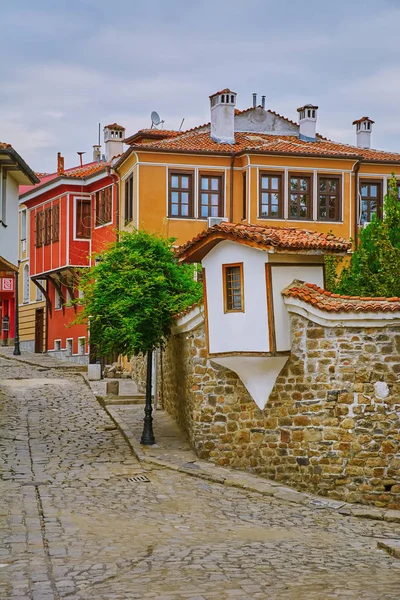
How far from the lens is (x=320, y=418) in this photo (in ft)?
52.1

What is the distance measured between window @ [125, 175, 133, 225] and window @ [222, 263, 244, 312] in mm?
13358

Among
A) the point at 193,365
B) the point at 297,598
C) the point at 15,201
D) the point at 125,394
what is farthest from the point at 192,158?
the point at 297,598

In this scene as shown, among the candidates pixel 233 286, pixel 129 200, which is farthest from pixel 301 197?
pixel 233 286

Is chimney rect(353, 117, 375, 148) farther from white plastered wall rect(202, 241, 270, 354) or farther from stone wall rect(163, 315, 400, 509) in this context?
stone wall rect(163, 315, 400, 509)

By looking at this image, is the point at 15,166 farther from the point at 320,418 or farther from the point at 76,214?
the point at 76,214

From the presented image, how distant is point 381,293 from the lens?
864 inches

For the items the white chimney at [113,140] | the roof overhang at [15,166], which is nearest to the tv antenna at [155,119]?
the white chimney at [113,140]

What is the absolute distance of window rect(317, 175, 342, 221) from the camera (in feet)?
99.5

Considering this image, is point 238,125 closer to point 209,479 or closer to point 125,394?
point 125,394

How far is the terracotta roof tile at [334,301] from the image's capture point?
15352 mm

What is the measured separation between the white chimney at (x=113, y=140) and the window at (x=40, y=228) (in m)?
3.87

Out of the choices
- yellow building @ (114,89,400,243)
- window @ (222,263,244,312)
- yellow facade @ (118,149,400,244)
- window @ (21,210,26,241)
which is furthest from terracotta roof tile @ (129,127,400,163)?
window @ (222,263,244,312)

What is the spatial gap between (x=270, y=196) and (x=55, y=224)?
10053 millimetres

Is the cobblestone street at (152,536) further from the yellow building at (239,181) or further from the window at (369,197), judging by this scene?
the window at (369,197)
